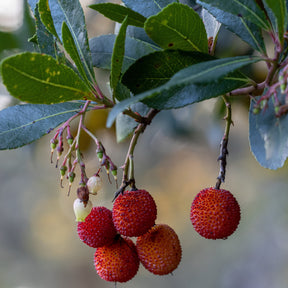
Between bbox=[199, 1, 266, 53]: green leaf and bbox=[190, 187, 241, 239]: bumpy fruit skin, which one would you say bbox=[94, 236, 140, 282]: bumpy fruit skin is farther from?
bbox=[199, 1, 266, 53]: green leaf

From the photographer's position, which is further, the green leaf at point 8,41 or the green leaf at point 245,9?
the green leaf at point 8,41

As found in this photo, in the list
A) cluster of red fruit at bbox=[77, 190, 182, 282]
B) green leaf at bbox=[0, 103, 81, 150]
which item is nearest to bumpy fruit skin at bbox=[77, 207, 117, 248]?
cluster of red fruit at bbox=[77, 190, 182, 282]

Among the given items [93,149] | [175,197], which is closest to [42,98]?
[93,149]

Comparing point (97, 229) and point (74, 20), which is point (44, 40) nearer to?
point (74, 20)

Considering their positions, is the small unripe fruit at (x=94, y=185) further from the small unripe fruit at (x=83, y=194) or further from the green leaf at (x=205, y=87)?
the green leaf at (x=205, y=87)

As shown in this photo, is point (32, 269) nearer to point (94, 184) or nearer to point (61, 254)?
point (61, 254)

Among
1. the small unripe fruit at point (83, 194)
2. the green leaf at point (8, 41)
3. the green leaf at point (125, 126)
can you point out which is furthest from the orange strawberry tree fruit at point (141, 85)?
the green leaf at point (8, 41)

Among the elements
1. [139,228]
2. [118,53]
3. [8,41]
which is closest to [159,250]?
[139,228]
